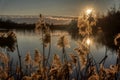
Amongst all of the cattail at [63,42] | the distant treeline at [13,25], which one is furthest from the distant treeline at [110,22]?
the cattail at [63,42]

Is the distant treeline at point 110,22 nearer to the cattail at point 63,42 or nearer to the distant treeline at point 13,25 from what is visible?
the distant treeline at point 13,25

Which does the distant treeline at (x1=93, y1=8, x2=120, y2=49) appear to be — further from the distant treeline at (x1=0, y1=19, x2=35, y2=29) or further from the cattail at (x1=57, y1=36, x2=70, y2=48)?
the cattail at (x1=57, y1=36, x2=70, y2=48)

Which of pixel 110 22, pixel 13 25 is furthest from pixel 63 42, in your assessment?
pixel 13 25

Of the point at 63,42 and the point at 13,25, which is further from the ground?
the point at 63,42

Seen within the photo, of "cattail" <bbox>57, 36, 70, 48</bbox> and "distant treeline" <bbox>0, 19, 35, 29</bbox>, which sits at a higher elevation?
"cattail" <bbox>57, 36, 70, 48</bbox>

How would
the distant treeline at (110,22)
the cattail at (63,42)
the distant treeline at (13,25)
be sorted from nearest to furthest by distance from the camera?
the cattail at (63,42), the distant treeline at (110,22), the distant treeline at (13,25)

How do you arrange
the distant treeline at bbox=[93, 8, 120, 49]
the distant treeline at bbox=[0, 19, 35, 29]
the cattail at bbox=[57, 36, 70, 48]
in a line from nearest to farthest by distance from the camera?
the cattail at bbox=[57, 36, 70, 48]
the distant treeline at bbox=[93, 8, 120, 49]
the distant treeline at bbox=[0, 19, 35, 29]

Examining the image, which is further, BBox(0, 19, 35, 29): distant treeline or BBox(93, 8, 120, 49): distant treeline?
BBox(0, 19, 35, 29): distant treeline

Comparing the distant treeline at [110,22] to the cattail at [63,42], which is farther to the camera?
the distant treeline at [110,22]

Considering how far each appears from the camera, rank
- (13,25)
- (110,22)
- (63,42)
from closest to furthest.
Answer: (63,42) < (110,22) < (13,25)

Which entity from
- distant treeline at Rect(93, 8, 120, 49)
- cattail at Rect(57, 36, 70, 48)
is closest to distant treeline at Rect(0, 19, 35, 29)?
distant treeline at Rect(93, 8, 120, 49)

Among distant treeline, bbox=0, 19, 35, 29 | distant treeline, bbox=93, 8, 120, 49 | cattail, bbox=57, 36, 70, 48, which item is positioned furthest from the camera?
distant treeline, bbox=0, 19, 35, 29

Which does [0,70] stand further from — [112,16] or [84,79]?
[112,16]

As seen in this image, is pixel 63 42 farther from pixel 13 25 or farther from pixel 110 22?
pixel 13 25
